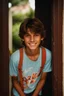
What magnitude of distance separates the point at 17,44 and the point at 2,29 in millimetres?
1475

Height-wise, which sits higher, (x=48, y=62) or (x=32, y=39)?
(x=32, y=39)

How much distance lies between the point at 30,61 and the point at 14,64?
0.18 meters

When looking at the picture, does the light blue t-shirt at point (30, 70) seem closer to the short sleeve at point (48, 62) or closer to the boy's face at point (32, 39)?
the short sleeve at point (48, 62)

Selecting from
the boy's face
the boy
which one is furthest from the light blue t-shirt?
the boy's face

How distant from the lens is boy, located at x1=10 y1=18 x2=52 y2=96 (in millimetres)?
2297

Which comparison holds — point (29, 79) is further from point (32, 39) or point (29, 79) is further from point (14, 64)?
point (32, 39)

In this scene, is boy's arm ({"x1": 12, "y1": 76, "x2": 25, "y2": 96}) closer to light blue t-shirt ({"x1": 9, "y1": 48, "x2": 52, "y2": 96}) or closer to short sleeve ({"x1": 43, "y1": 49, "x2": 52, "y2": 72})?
light blue t-shirt ({"x1": 9, "y1": 48, "x2": 52, "y2": 96})

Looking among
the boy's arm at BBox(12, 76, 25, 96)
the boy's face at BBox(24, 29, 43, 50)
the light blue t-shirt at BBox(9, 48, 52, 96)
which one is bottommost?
the boy's arm at BBox(12, 76, 25, 96)

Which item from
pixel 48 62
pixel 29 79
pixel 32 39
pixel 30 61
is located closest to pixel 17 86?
pixel 29 79

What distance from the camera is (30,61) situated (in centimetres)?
238

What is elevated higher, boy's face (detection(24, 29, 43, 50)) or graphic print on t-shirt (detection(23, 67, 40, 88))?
boy's face (detection(24, 29, 43, 50))

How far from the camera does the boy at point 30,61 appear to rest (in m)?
2.30

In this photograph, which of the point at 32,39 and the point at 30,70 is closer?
the point at 32,39

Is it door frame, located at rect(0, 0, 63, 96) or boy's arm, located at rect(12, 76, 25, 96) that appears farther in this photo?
A: boy's arm, located at rect(12, 76, 25, 96)
